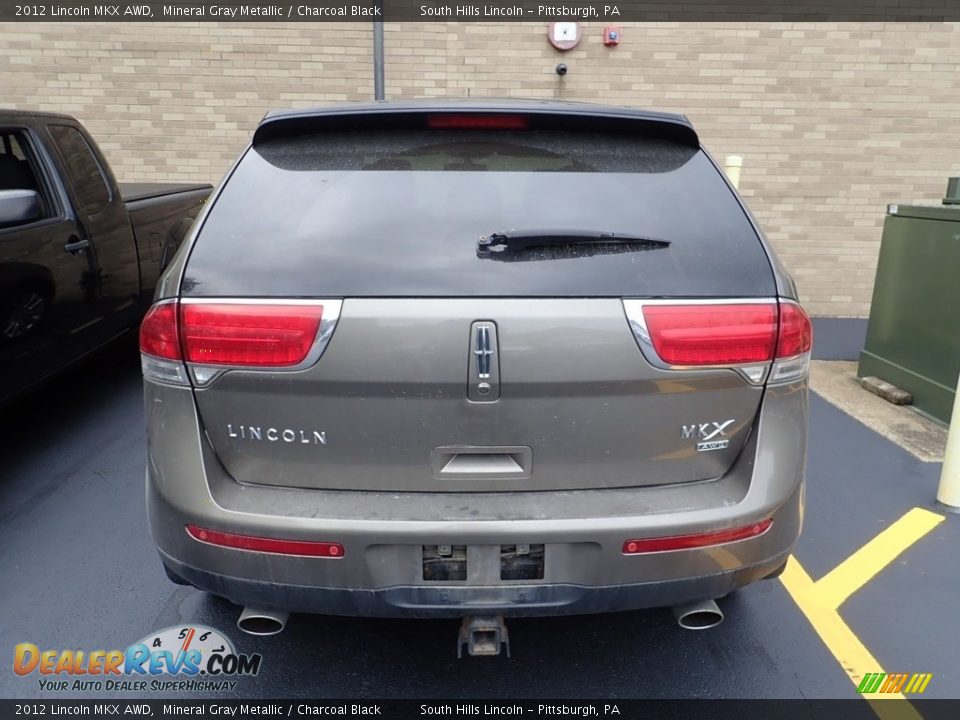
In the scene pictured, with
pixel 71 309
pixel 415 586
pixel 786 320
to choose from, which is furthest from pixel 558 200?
pixel 71 309

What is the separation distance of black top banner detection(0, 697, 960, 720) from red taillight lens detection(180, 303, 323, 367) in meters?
1.25

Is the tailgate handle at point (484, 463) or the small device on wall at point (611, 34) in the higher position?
the small device on wall at point (611, 34)

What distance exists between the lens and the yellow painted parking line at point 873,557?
3035 mm

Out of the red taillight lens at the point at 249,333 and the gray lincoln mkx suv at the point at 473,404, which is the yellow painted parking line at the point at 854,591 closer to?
the gray lincoln mkx suv at the point at 473,404

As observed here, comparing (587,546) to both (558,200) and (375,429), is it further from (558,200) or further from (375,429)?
(558,200)

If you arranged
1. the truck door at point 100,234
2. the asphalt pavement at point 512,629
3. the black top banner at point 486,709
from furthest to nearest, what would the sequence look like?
the truck door at point 100,234
the asphalt pavement at point 512,629
the black top banner at point 486,709

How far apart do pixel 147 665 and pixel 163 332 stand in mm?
1366

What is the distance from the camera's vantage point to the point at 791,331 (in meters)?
1.97

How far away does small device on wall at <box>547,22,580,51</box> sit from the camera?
7.01 m

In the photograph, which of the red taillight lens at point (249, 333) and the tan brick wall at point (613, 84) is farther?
the tan brick wall at point (613, 84)

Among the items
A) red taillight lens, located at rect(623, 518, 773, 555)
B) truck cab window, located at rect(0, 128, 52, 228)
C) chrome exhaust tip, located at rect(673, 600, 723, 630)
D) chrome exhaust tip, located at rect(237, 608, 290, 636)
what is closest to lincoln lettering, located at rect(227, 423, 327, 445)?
chrome exhaust tip, located at rect(237, 608, 290, 636)

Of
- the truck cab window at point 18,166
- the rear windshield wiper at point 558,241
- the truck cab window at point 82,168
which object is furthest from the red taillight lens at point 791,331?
the truck cab window at point 82,168

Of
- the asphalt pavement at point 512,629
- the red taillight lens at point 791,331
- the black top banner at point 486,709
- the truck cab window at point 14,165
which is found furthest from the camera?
the truck cab window at point 14,165

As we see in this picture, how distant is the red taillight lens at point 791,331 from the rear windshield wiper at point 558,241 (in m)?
0.39
